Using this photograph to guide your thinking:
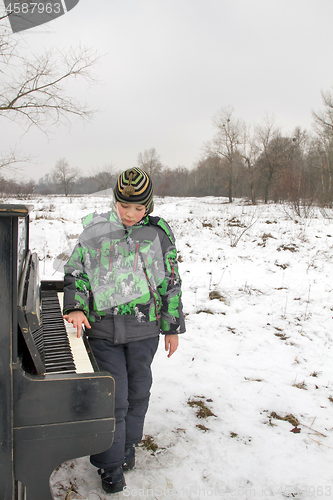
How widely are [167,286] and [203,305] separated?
309cm

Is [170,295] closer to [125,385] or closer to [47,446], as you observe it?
[125,385]

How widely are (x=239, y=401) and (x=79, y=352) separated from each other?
187cm

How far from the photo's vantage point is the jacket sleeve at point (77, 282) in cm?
164

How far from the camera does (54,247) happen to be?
26.2 ft

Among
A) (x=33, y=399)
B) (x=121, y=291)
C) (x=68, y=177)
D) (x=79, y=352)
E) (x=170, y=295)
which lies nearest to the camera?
(x=33, y=399)

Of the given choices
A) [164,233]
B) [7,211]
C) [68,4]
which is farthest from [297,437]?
[68,4]

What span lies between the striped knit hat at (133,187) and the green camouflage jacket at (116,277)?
12 centimetres

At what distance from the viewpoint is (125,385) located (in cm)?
181

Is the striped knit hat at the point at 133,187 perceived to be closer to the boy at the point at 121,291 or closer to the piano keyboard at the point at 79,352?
the boy at the point at 121,291

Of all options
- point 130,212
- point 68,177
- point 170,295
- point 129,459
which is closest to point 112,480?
point 129,459

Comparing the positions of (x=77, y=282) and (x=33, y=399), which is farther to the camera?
(x=77, y=282)

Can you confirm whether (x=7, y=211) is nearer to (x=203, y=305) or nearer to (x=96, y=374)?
(x=96, y=374)

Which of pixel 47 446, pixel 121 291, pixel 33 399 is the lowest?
pixel 47 446

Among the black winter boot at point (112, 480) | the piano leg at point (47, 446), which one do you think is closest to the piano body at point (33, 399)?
the piano leg at point (47, 446)
